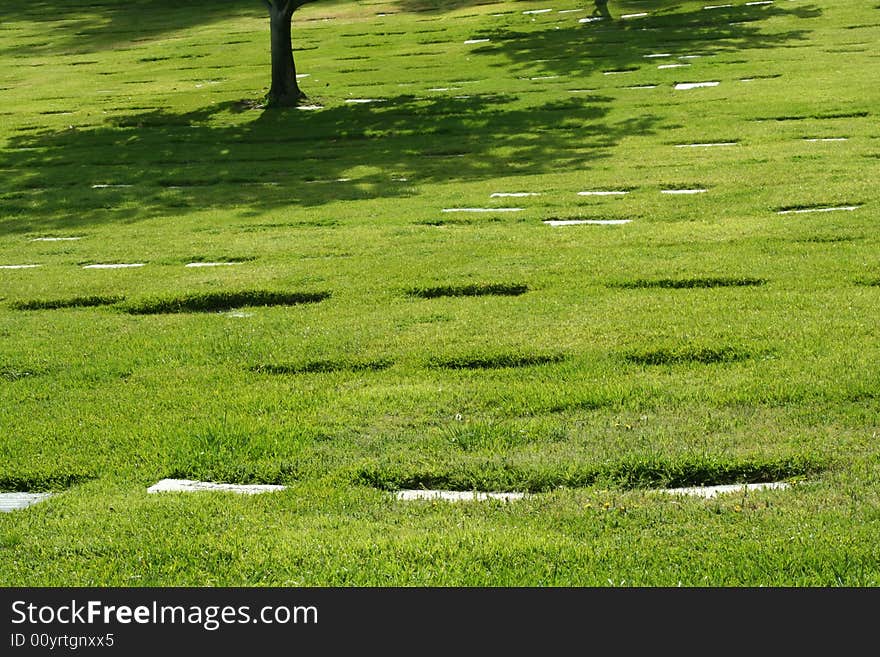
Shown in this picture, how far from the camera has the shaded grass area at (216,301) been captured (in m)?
8.83

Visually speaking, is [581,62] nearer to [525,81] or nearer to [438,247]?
[525,81]

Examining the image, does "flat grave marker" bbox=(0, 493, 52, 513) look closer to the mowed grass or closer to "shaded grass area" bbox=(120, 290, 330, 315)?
the mowed grass

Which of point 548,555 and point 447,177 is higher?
point 548,555

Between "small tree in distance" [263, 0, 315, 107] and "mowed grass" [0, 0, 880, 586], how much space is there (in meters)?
2.75

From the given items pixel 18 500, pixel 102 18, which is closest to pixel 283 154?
pixel 18 500

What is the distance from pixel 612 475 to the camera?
16.2 ft

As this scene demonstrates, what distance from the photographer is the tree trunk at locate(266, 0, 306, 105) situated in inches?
829

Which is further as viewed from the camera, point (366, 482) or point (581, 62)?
point (581, 62)

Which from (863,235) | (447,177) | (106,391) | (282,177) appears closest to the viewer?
(106,391)

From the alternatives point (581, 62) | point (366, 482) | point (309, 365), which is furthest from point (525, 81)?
point (366, 482)

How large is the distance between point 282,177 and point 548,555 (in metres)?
12.4

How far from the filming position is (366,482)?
16.6 feet

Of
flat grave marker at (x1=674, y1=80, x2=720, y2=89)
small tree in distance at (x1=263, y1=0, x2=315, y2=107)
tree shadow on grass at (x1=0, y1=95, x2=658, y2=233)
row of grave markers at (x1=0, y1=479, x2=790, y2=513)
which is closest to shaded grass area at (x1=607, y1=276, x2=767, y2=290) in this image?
row of grave markers at (x1=0, y1=479, x2=790, y2=513)

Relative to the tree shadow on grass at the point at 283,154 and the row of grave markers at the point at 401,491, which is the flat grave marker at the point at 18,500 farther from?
the tree shadow on grass at the point at 283,154
